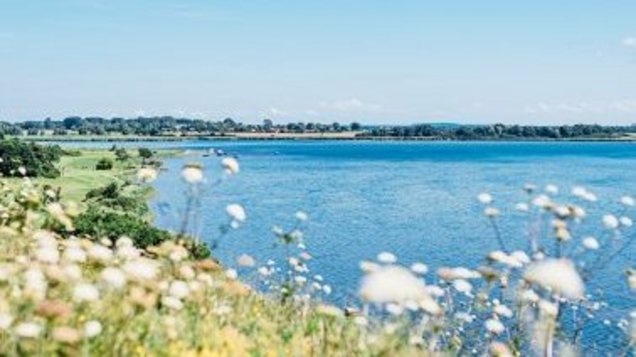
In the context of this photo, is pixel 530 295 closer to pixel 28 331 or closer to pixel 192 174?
pixel 192 174

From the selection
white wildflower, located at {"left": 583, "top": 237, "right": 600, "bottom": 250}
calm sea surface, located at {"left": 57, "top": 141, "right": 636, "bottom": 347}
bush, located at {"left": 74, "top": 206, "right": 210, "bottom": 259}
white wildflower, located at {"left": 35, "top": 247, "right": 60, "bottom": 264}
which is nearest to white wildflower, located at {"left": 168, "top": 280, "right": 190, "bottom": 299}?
white wildflower, located at {"left": 35, "top": 247, "right": 60, "bottom": 264}

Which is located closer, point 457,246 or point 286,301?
point 286,301

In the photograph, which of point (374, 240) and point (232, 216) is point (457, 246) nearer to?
point (374, 240)

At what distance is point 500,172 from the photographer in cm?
15625

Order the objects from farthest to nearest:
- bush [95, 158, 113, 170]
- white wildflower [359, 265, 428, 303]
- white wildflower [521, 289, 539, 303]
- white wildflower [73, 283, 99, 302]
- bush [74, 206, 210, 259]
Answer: bush [95, 158, 113, 170]
bush [74, 206, 210, 259]
white wildflower [521, 289, 539, 303]
white wildflower [73, 283, 99, 302]
white wildflower [359, 265, 428, 303]

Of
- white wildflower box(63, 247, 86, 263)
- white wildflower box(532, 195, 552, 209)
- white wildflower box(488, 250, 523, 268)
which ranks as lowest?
white wildflower box(488, 250, 523, 268)

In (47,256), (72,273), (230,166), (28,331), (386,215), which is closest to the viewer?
(28,331)

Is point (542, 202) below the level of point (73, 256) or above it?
above

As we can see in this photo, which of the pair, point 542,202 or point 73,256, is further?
point 542,202

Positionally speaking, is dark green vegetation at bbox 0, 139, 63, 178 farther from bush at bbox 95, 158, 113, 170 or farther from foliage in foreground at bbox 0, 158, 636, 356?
foliage in foreground at bbox 0, 158, 636, 356

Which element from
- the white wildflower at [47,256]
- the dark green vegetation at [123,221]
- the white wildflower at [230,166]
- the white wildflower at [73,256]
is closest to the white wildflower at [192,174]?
the white wildflower at [230,166]

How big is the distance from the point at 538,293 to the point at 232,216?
2981 millimetres

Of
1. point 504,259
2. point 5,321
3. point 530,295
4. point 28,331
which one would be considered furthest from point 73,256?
point 530,295

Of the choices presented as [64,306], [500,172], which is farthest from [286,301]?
[500,172]
